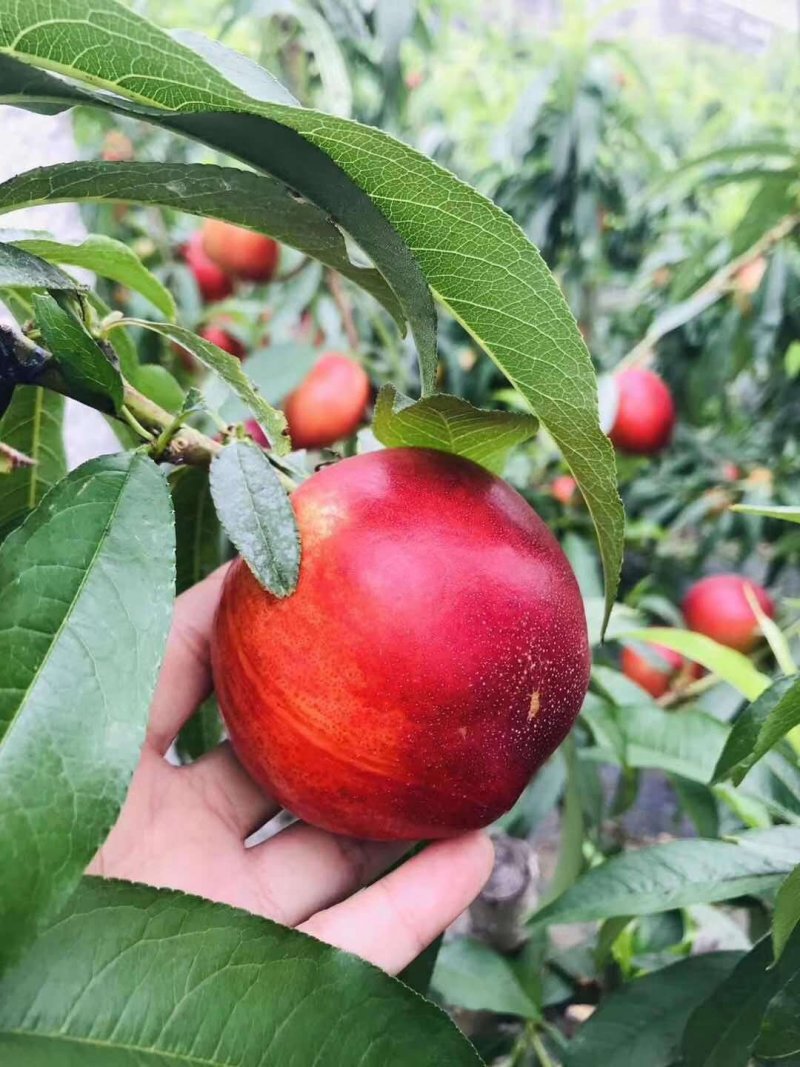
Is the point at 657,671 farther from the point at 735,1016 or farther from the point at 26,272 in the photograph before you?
the point at 26,272

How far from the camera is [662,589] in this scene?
159 cm

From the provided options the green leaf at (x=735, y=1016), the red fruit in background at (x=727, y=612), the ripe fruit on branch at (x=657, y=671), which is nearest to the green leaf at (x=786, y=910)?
the green leaf at (x=735, y=1016)

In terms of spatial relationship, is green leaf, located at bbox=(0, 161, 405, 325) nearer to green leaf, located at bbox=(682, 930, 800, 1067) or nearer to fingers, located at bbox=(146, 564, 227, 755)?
fingers, located at bbox=(146, 564, 227, 755)

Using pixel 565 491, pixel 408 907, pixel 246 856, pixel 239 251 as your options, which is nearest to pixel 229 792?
pixel 246 856

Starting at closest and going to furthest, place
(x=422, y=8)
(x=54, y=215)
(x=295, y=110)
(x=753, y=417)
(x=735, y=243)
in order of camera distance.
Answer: (x=295, y=110), (x=54, y=215), (x=735, y=243), (x=422, y=8), (x=753, y=417)

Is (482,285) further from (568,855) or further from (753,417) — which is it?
(753,417)

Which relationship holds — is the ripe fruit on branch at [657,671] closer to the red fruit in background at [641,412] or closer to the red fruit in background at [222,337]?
the red fruit in background at [641,412]

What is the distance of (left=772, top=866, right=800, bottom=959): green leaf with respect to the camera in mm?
381

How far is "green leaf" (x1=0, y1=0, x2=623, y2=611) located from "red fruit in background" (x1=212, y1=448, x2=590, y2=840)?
0.06m

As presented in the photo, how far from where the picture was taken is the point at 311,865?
57 cm

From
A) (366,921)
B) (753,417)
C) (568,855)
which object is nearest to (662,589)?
(753,417)

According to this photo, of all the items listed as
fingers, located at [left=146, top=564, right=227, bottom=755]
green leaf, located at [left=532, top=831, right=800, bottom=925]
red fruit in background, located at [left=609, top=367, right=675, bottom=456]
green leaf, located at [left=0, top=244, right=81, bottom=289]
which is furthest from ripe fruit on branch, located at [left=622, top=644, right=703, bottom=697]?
green leaf, located at [left=0, top=244, right=81, bottom=289]

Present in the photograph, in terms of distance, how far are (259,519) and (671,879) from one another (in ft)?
1.09

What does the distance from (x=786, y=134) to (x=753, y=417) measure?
50 cm
